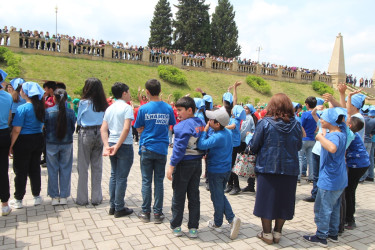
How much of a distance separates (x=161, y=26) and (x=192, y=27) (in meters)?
5.16

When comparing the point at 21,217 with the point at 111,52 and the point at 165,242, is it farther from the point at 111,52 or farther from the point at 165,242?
the point at 111,52

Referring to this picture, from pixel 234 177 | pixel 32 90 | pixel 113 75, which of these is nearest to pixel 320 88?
pixel 113 75

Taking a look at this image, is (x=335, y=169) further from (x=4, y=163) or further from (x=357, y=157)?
(x=4, y=163)

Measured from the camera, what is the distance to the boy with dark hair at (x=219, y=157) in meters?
3.96

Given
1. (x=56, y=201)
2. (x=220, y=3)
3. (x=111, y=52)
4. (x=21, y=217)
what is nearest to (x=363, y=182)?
(x=56, y=201)

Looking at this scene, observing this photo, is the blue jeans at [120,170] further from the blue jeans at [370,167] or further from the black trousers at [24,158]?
the blue jeans at [370,167]

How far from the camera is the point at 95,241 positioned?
3.86 metres

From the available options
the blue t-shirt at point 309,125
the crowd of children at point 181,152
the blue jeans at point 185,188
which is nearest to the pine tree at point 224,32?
the blue t-shirt at point 309,125

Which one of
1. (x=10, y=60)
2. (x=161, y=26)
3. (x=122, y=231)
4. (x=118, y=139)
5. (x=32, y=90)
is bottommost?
(x=122, y=231)

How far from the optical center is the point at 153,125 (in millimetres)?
4324

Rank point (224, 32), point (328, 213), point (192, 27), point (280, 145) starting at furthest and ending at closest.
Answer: point (224, 32) < point (192, 27) < point (328, 213) < point (280, 145)

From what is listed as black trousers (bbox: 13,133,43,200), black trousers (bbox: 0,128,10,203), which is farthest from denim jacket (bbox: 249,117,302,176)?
black trousers (bbox: 0,128,10,203)

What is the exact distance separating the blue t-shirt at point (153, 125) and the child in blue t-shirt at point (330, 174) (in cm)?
220

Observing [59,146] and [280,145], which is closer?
[280,145]
